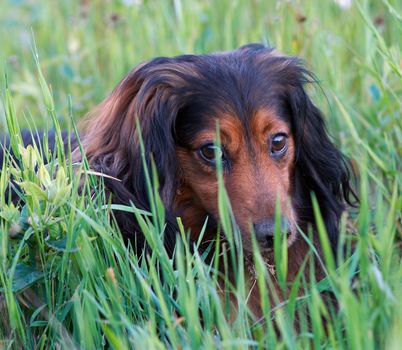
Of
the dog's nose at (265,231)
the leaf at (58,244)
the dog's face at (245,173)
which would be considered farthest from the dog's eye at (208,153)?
the leaf at (58,244)

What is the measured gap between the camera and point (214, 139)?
8.78ft

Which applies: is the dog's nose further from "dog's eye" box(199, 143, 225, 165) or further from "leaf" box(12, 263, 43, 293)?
"leaf" box(12, 263, 43, 293)

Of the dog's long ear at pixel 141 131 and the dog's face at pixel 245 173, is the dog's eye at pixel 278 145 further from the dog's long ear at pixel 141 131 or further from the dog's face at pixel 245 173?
the dog's long ear at pixel 141 131

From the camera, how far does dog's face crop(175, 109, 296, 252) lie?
2559mm

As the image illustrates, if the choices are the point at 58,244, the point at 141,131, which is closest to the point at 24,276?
the point at 58,244

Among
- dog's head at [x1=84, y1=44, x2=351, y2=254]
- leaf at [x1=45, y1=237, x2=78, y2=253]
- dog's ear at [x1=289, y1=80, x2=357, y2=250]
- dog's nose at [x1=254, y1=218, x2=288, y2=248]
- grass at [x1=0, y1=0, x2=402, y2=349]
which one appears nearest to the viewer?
grass at [x1=0, y1=0, x2=402, y2=349]

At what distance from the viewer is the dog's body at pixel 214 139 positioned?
267 cm

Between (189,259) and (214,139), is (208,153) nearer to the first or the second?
(214,139)

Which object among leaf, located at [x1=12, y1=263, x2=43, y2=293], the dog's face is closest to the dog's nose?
the dog's face

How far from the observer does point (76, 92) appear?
4602mm

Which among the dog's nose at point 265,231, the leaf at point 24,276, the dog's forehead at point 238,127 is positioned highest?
the dog's forehead at point 238,127

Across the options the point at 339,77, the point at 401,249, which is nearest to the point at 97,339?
the point at 401,249

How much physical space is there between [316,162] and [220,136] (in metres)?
0.48

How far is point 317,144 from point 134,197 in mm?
694
